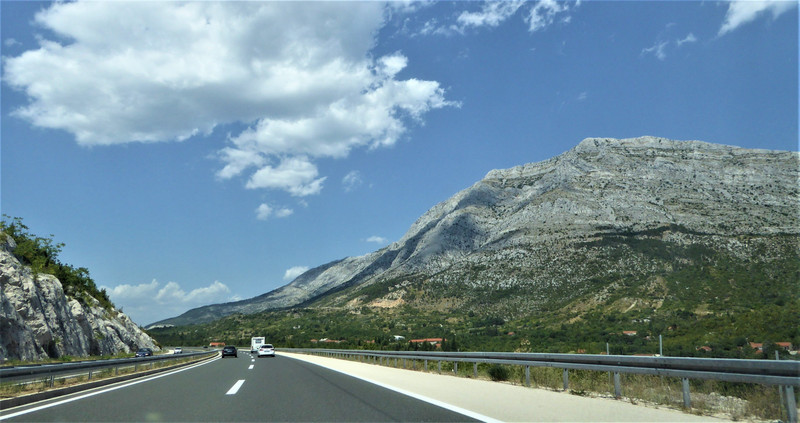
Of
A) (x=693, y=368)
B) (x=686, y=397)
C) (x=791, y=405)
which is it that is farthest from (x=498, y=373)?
(x=791, y=405)

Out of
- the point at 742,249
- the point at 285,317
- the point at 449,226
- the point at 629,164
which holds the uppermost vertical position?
the point at 629,164

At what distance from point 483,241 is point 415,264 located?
62.5 ft

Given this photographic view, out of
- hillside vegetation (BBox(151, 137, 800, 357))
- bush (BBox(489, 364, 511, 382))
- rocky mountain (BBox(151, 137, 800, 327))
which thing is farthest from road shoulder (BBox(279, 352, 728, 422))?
rocky mountain (BBox(151, 137, 800, 327))

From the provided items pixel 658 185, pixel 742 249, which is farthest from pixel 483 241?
pixel 742 249

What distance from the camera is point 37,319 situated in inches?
1340

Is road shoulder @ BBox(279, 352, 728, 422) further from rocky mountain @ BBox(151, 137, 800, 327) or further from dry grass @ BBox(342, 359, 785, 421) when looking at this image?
rocky mountain @ BBox(151, 137, 800, 327)

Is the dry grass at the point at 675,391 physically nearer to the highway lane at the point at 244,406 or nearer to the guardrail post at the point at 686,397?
the guardrail post at the point at 686,397

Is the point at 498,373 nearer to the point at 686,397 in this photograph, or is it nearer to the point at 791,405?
A: the point at 686,397

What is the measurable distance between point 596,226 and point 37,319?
93344mm

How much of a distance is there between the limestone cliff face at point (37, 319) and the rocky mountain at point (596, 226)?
59.1 meters

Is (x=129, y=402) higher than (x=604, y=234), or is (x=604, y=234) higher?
(x=604, y=234)

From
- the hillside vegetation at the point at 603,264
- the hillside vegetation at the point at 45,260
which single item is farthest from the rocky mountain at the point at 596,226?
the hillside vegetation at the point at 45,260

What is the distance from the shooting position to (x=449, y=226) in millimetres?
136125

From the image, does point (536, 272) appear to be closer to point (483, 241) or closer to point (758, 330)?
point (483, 241)
